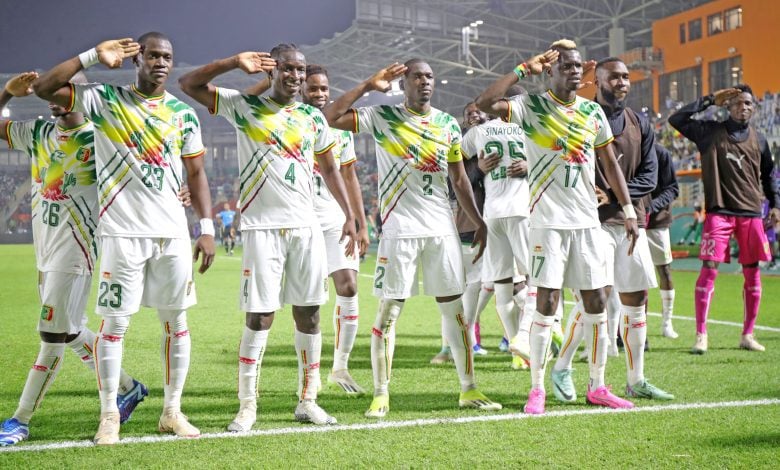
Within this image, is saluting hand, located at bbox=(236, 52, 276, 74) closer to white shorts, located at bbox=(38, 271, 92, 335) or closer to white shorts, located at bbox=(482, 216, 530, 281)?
white shorts, located at bbox=(38, 271, 92, 335)

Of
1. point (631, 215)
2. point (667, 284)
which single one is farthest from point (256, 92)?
point (667, 284)

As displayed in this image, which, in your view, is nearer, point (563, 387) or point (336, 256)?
point (563, 387)

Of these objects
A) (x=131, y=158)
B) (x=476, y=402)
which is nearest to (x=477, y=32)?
(x=476, y=402)

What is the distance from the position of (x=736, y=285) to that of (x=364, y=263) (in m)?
11.7

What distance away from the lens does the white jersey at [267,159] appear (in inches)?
202

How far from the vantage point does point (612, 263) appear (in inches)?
237

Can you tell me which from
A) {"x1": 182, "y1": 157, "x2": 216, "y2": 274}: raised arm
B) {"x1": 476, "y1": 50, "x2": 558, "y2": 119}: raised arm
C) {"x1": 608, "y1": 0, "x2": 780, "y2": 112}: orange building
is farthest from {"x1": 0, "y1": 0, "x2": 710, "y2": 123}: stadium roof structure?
{"x1": 182, "y1": 157, "x2": 216, "y2": 274}: raised arm

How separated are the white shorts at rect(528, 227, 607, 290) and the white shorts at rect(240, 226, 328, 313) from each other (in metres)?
1.48

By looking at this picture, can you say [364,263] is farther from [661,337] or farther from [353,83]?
[353,83]

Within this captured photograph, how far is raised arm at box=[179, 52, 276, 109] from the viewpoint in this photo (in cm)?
480

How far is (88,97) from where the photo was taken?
15.3 feet

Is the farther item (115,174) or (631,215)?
(631,215)

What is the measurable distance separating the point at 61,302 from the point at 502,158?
13.4 ft

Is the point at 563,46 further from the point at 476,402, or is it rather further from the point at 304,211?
the point at 476,402
